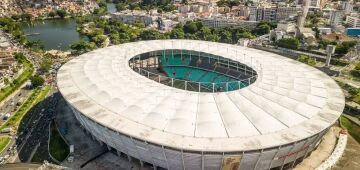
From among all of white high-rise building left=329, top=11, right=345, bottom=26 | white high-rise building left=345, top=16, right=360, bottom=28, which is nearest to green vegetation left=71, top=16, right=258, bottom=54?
white high-rise building left=329, top=11, right=345, bottom=26

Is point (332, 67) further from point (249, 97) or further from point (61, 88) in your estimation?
point (61, 88)

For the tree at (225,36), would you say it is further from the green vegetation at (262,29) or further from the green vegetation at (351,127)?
the green vegetation at (351,127)

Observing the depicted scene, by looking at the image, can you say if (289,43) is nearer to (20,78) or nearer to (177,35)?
(177,35)

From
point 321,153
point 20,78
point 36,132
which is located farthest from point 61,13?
point 321,153

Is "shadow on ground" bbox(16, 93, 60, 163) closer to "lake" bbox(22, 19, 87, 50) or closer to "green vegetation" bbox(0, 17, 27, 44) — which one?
"lake" bbox(22, 19, 87, 50)

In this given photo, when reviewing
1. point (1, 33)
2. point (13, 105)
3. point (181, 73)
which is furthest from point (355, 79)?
point (1, 33)

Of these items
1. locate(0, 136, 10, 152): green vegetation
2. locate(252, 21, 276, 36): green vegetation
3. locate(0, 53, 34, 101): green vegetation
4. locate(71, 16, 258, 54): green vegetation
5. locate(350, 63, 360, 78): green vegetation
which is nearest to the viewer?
locate(0, 136, 10, 152): green vegetation

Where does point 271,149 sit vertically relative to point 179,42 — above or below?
below
